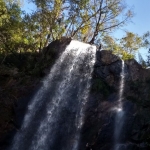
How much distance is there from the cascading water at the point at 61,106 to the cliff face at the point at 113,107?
2.05 feet

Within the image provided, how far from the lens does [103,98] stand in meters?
18.3

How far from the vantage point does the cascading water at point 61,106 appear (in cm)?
1614

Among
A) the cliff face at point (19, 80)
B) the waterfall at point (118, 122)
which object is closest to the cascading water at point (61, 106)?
the cliff face at point (19, 80)

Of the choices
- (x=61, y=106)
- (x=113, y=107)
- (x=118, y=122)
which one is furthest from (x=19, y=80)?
(x=118, y=122)

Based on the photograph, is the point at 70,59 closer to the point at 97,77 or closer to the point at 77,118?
the point at 97,77

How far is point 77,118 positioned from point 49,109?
6.79ft

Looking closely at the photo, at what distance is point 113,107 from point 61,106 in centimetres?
352

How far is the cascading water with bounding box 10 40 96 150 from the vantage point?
16141mm

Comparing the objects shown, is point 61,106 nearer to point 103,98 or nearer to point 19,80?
point 103,98

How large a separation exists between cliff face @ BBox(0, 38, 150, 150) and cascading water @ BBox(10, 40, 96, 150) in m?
0.54

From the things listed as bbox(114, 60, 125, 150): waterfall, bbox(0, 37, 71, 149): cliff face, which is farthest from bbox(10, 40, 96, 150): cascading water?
bbox(114, 60, 125, 150): waterfall

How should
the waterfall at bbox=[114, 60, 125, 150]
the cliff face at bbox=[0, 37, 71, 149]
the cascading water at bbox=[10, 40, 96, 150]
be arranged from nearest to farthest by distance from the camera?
1. the waterfall at bbox=[114, 60, 125, 150]
2. the cascading water at bbox=[10, 40, 96, 150]
3. the cliff face at bbox=[0, 37, 71, 149]

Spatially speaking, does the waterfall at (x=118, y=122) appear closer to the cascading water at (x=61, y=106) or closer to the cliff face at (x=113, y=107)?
the cliff face at (x=113, y=107)

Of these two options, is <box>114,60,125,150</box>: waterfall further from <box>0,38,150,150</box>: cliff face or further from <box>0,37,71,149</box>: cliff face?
<box>0,37,71,149</box>: cliff face
